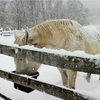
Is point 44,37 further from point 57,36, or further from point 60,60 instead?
point 60,60

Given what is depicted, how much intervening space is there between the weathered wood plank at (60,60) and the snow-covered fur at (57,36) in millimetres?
943

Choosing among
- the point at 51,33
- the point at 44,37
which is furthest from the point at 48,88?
the point at 51,33

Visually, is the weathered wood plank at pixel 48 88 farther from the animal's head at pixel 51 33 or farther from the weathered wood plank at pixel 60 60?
the animal's head at pixel 51 33

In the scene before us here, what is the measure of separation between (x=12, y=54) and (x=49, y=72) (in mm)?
4131

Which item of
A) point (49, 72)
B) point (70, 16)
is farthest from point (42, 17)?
point (49, 72)

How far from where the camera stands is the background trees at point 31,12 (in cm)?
5150

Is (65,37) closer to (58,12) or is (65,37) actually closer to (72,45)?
(72,45)

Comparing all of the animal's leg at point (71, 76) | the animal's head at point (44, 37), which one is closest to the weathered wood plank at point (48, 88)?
the animal's head at point (44, 37)

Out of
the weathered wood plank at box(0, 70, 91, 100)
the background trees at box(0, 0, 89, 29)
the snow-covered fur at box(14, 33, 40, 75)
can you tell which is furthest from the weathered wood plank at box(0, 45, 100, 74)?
the background trees at box(0, 0, 89, 29)

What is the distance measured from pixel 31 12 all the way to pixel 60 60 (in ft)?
179

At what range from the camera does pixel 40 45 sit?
3867 millimetres

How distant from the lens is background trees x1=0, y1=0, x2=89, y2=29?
51.5 m

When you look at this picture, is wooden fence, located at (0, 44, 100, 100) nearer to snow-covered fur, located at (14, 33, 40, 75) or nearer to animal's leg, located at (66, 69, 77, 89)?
snow-covered fur, located at (14, 33, 40, 75)

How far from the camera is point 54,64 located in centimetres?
231
